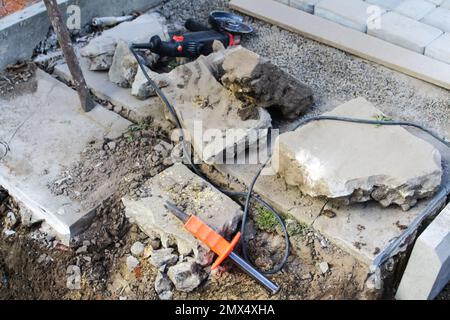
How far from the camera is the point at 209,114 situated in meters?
3.69

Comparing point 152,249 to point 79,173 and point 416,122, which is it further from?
point 416,122

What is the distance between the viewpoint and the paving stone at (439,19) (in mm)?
4468

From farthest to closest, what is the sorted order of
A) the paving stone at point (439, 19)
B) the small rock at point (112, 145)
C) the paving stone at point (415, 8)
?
the paving stone at point (415, 8)
the paving stone at point (439, 19)
the small rock at point (112, 145)

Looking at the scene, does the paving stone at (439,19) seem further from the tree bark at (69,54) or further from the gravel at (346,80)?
the tree bark at (69,54)

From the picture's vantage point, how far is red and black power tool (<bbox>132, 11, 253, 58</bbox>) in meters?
4.16

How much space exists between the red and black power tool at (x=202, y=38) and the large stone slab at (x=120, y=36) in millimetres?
214

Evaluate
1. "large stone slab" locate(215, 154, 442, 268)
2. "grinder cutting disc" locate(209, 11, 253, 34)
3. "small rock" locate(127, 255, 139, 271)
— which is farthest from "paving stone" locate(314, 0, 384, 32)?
"small rock" locate(127, 255, 139, 271)

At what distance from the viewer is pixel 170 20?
488 cm

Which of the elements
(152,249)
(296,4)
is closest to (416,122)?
(296,4)

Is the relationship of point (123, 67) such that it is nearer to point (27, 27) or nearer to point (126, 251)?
point (27, 27)

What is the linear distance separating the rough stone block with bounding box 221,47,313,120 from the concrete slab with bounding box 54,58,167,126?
1.94ft

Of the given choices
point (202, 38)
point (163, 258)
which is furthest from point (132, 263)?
point (202, 38)

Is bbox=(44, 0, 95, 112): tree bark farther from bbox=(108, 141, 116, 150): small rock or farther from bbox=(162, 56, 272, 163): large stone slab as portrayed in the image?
bbox=(162, 56, 272, 163): large stone slab

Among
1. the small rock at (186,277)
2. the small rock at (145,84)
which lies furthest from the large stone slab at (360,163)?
the small rock at (145,84)
